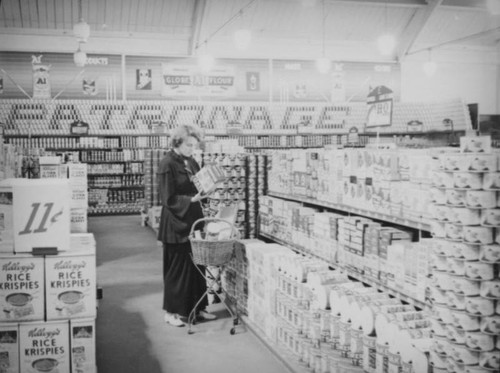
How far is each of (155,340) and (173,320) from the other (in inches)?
18.3

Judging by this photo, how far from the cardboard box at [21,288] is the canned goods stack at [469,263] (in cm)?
240

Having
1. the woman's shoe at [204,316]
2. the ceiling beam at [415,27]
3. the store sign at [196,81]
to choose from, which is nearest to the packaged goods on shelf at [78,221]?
the woman's shoe at [204,316]

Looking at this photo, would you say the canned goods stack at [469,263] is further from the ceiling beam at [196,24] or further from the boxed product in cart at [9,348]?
the ceiling beam at [196,24]

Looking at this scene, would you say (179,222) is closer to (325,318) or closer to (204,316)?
(204,316)

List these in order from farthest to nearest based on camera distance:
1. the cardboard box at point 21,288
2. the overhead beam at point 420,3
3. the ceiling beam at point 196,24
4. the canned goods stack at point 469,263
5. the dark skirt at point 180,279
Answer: the overhead beam at point 420,3
the ceiling beam at point 196,24
the dark skirt at point 180,279
the cardboard box at point 21,288
the canned goods stack at point 469,263

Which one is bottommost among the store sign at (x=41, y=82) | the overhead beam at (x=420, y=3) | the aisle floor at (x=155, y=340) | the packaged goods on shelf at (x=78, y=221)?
the aisle floor at (x=155, y=340)

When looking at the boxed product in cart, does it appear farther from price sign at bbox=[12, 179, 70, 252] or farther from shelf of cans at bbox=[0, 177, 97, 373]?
price sign at bbox=[12, 179, 70, 252]

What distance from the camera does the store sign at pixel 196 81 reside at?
16.6 meters

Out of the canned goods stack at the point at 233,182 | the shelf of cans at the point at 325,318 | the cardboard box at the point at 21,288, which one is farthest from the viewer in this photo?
the canned goods stack at the point at 233,182

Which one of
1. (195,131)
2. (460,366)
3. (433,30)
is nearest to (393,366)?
(460,366)

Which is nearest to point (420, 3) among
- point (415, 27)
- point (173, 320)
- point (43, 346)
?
point (415, 27)

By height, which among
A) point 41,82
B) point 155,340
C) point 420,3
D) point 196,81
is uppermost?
point 420,3

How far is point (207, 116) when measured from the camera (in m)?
16.2

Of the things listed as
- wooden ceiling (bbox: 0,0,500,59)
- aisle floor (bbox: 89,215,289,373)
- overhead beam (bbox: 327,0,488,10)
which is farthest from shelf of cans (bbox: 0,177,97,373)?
overhead beam (bbox: 327,0,488,10)
